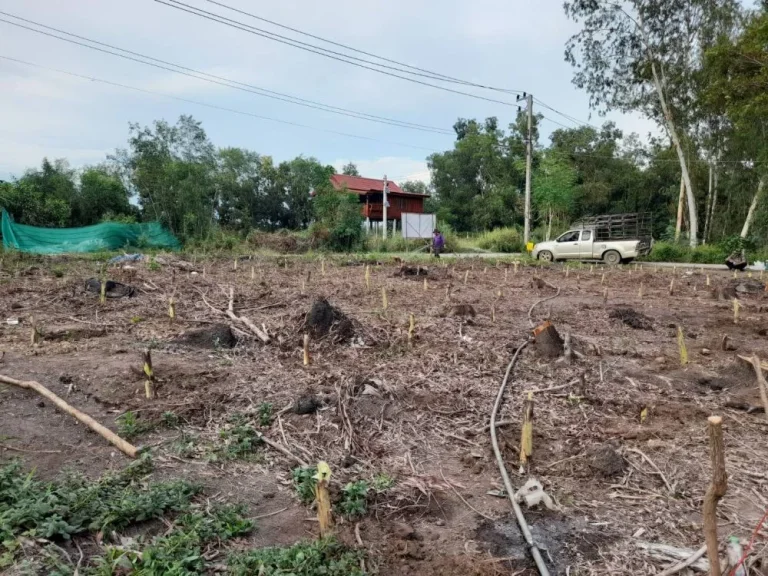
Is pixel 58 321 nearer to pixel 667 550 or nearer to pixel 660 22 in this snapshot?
pixel 667 550

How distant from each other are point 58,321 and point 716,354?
26.8 feet

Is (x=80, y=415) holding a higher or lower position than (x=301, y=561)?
higher

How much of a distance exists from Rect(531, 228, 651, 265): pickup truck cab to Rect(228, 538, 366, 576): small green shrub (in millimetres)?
17760

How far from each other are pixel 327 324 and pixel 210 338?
1.32 metres

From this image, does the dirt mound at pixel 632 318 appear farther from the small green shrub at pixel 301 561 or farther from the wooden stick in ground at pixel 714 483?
the small green shrub at pixel 301 561

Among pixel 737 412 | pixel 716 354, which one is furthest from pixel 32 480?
pixel 716 354

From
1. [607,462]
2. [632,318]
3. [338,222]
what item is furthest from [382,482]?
[338,222]

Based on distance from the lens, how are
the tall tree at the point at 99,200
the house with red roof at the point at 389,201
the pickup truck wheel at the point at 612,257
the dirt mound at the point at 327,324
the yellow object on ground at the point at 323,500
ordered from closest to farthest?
1. the yellow object on ground at the point at 323,500
2. the dirt mound at the point at 327,324
3. the pickup truck wheel at the point at 612,257
4. the tall tree at the point at 99,200
5. the house with red roof at the point at 389,201

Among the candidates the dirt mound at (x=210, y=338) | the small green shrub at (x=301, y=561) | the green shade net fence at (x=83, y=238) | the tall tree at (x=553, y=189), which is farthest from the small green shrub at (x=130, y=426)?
the tall tree at (x=553, y=189)

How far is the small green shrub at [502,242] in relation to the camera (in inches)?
1089

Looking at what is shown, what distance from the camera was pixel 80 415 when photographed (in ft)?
10.9

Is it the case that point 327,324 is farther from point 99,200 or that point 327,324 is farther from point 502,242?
point 502,242

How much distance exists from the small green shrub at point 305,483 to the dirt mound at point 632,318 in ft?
18.1

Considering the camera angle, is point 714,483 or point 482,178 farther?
point 482,178
